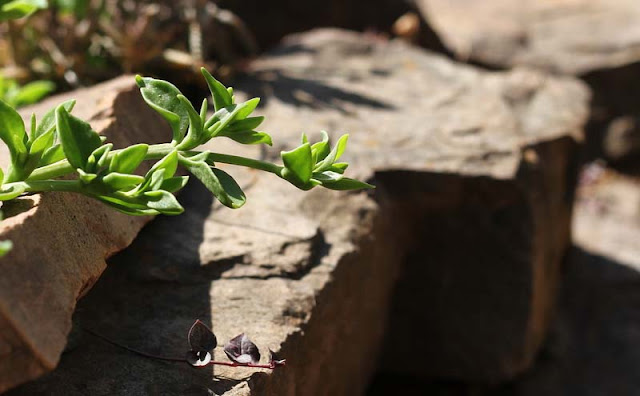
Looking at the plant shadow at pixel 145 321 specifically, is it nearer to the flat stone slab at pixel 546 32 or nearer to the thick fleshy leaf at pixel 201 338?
the thick fleshy leaf at pixel 201 338

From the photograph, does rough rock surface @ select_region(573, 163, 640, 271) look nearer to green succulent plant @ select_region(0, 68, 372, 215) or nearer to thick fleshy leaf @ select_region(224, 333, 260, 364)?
thick fleshy leaf @ select_region(224, 333, 260, 364)

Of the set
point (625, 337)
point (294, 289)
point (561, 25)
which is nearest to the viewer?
point (294, 289)

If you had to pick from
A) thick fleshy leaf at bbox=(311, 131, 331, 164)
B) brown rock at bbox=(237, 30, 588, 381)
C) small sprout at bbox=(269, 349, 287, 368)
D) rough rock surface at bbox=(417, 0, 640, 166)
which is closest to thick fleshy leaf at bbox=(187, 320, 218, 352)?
small sprout at bbox=(269, 349, 287, 368)

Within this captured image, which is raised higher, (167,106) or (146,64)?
(167,106)

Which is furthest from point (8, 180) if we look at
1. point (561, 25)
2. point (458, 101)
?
point (561, 25)

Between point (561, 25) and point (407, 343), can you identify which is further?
point (561, 25)

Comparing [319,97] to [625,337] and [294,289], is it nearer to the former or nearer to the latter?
[294,289]

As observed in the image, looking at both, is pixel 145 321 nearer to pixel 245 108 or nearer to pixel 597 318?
pixel 245 108
